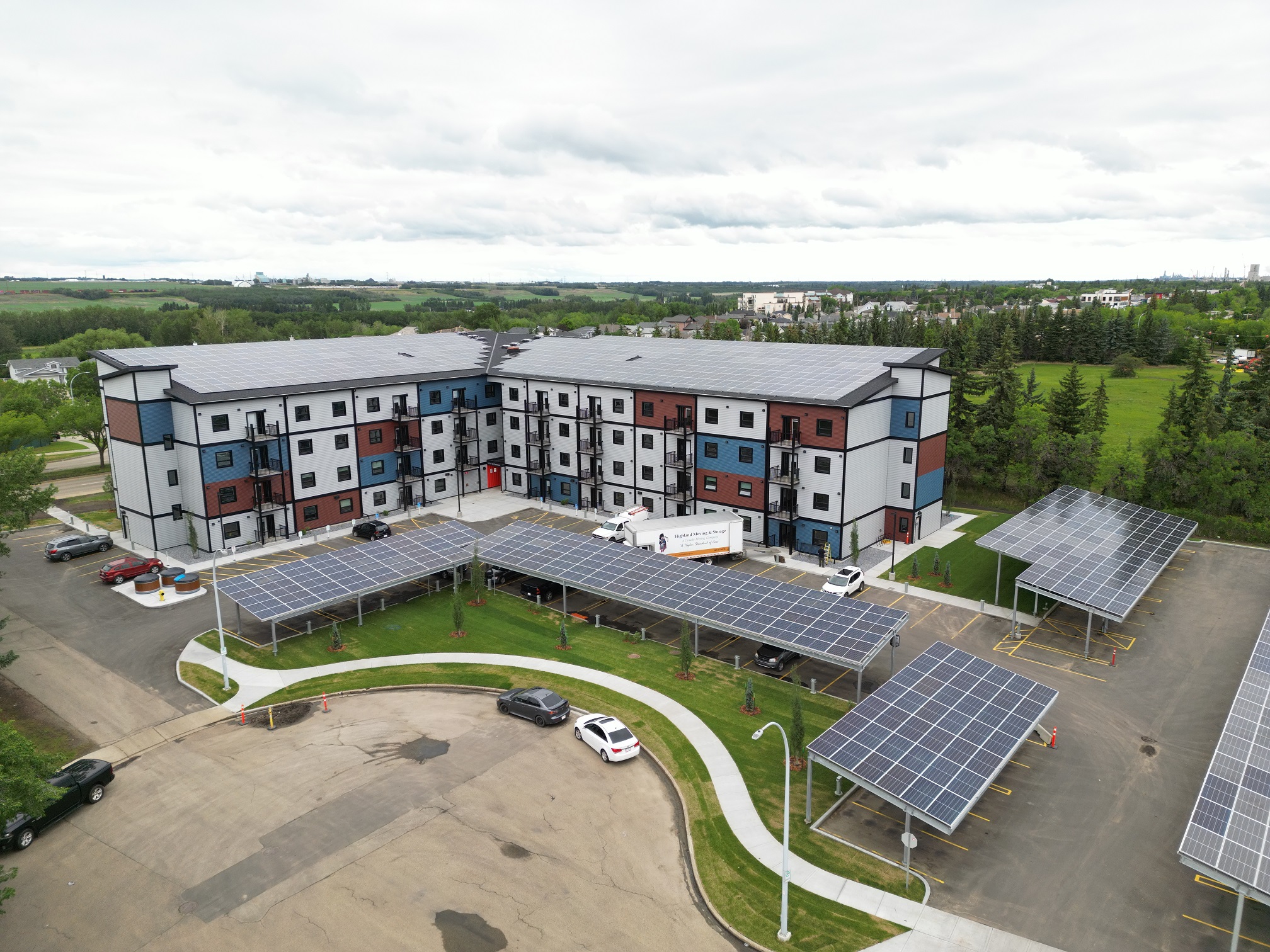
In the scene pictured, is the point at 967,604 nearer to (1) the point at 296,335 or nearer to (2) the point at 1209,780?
(2) the point at 1209,780

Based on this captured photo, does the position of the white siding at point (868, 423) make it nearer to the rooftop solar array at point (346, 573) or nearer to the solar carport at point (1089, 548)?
the solar carport at point (1089, 548)

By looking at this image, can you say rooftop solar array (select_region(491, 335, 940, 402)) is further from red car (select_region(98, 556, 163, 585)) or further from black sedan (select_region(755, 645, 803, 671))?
red car (select_region(98, 556, 163, 585))

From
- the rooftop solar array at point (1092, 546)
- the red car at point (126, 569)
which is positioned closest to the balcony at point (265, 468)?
the red car at point (126, 569)

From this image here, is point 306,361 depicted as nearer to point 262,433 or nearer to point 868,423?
point 262,433

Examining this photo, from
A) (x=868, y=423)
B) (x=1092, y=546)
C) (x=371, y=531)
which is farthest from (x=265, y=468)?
(x=1092, y=546)

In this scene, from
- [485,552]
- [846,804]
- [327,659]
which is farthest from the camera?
[485,552]

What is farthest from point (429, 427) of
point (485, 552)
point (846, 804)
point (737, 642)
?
point (846, 804)
